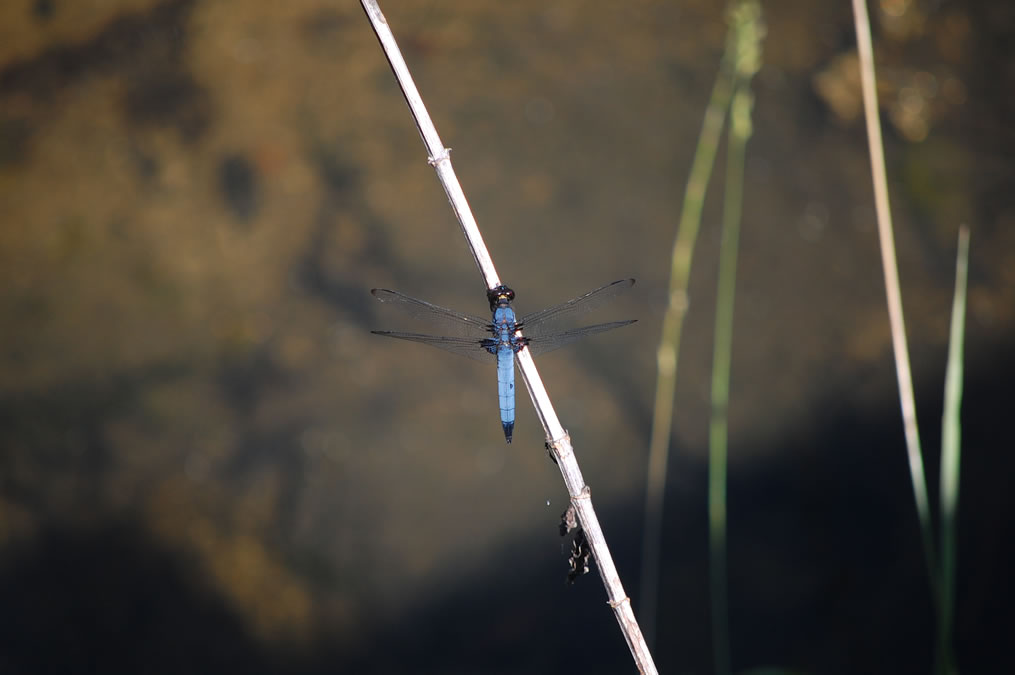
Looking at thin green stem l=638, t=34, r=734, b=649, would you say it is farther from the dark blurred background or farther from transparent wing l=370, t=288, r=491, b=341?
transparent wing l=370, t=288, r=491, b=341

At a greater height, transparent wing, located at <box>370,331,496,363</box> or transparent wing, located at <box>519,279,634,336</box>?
transparent wing, located at <box>519,279,634,336</box>

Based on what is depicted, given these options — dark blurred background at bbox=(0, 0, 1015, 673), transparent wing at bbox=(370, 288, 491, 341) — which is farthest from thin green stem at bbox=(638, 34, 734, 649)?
transparent wing at bbox=(370, 288, 491, 341)

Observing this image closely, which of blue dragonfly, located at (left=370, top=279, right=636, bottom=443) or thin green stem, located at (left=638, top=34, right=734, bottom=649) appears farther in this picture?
thin green stem, located at (left=638, top=34, right=734, bottom=649)

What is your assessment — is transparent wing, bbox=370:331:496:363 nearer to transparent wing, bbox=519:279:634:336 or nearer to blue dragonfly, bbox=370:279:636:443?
blue dragonfly, bbox=370:279:636:443

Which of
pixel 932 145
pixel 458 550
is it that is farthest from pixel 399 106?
pixel 932 145

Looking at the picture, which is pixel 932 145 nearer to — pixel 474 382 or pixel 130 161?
pixel 474 382

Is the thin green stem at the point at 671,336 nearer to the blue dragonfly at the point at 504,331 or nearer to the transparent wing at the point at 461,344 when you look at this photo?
the blue dragonfly at the point at 504,331
